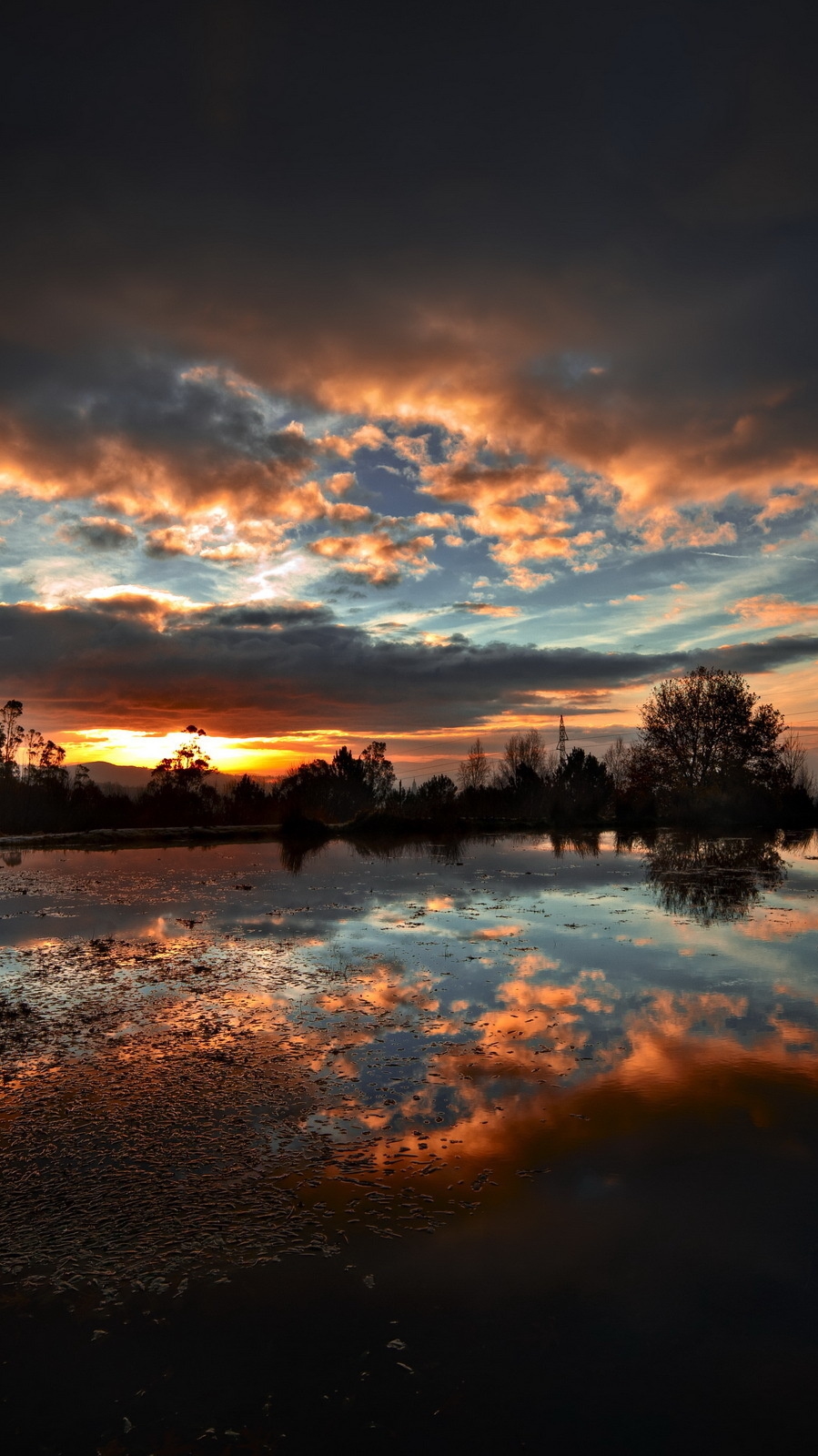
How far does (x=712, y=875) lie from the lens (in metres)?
21.1

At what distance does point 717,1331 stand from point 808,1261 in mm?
857

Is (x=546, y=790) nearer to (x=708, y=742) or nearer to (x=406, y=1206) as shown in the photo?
(x=708, y=742)

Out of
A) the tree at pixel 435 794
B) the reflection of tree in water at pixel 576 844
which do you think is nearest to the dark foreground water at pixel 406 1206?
the reflection of tree in water at pixel 576 844

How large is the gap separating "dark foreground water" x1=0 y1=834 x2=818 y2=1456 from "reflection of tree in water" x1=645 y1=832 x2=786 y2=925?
5489mm

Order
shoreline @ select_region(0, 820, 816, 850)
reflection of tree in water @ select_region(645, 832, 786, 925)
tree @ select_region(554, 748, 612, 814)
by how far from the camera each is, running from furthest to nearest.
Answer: tree @ select_region(554, 748, 612, 814) → shoreline @ select_region(0, 820, 816, 850) → reflection of tree in water @ select_region(645, 832, 786, 925)

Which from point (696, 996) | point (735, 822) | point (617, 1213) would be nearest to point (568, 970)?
point (696, 996)

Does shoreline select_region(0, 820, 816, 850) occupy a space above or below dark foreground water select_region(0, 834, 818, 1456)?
above

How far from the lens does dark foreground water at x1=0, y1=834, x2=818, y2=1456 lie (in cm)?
324

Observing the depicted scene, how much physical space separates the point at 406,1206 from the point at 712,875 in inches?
729

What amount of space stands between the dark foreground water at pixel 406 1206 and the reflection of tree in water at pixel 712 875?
5.49 m

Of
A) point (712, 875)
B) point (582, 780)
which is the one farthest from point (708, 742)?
point (712, 875)

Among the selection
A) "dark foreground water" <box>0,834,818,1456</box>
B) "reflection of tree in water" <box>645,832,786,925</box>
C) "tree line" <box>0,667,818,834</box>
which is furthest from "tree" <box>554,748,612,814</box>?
"dark foreground water" <box>0,834,818,1456</box>

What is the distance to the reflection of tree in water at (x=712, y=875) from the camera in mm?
15820

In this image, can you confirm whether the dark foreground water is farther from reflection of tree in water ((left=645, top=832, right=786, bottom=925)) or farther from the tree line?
the tree line
